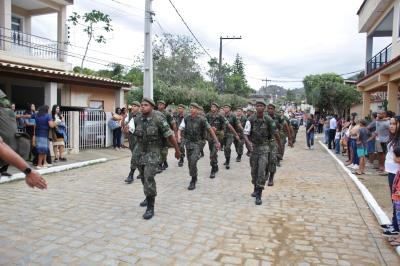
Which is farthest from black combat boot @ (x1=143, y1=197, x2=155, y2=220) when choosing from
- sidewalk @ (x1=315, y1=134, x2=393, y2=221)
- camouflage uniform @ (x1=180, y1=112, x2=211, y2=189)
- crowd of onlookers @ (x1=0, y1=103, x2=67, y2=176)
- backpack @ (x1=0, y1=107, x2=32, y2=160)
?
crowd of onlookers @ (x1=0, y1=103, x2=67, y2=176)

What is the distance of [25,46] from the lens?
17797 mm

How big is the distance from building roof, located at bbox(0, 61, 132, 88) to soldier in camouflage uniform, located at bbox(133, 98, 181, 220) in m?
7.34

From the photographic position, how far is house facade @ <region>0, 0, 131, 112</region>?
14.9 meters

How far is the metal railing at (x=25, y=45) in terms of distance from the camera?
16547 mm

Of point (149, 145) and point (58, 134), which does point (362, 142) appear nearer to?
point (149, 145)

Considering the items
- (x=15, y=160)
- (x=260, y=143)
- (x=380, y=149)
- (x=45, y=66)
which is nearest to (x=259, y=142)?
(x=260, y=143)

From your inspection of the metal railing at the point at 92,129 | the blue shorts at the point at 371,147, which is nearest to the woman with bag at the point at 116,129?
the metal railing at the point at 92,129

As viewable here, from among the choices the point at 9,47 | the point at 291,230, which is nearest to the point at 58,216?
the point at 291,230

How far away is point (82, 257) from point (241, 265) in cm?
180

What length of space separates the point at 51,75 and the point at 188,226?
9706 millimetres

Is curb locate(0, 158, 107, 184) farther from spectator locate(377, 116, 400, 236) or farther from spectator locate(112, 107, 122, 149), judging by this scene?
spectator locate(377, 116, 400, 236)

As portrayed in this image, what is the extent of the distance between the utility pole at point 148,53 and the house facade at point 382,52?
8.67 meters

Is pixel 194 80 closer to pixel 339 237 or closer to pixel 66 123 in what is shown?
pixel 66 123

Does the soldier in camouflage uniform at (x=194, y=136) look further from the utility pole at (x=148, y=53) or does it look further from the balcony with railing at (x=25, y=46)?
the balcony with railing at (x=25, y=46)
